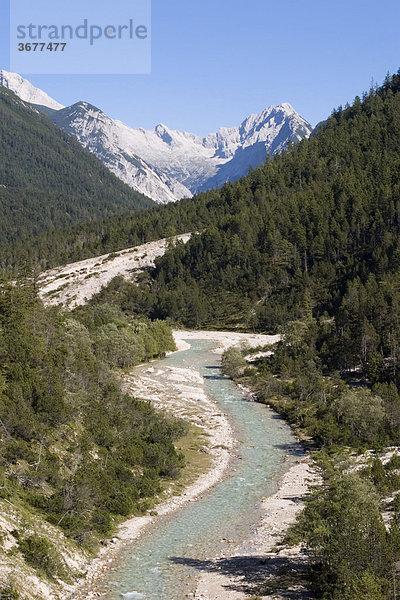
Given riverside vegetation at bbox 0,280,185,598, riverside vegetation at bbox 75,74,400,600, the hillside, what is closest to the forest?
riverside vegetation at bbox 0,280,185,598

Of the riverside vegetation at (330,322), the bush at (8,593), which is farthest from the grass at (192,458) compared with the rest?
the bush at (8,593)

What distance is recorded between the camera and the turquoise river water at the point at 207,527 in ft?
108

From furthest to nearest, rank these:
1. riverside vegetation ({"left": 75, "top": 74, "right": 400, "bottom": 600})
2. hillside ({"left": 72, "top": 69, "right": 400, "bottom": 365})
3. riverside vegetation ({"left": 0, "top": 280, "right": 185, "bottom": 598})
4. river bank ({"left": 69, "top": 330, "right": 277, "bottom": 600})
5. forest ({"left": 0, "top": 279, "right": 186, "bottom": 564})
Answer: hillside ({"left": 72, "top": 69, "right": 400, "bottom": 365}) < forest ({"left": 0, "top": 279, "right": 186, "bottom": 564}) < riverside vegetation ({"left": 0, "top": 280, "right": 185, "bottom": 598}) < river bank ({"left": 69, "top": 330, "right": 277, "bottom": 600}) < riverside vegetation ({"left": 75, "top": 74, "right": 400, "bottom": 600})

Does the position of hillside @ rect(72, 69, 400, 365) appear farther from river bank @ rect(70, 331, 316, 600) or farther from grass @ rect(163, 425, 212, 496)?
grass @ rect(163, 425, 212, 496)

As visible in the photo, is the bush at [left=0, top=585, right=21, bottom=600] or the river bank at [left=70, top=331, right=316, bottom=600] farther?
the river bank at [left=70, top=331, right=316, bottom=600]

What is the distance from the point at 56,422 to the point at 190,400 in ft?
118

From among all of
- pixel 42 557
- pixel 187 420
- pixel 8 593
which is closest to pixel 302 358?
pixel 187 420

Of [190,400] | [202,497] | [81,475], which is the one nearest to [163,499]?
[202,497]

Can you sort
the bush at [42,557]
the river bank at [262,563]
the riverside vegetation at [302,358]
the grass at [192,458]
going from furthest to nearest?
the grass at [192,458], the riverside vegetation at [302,358], the bush at [42,557], the river bank at [262,563]

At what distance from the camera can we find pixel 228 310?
554ft

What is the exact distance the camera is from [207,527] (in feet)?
136

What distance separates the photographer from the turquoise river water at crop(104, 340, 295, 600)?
1298 inches

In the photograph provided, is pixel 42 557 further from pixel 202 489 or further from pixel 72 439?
pixel 202 489

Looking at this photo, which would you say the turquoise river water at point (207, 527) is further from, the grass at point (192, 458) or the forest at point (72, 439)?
the forest at point (72, 439)
